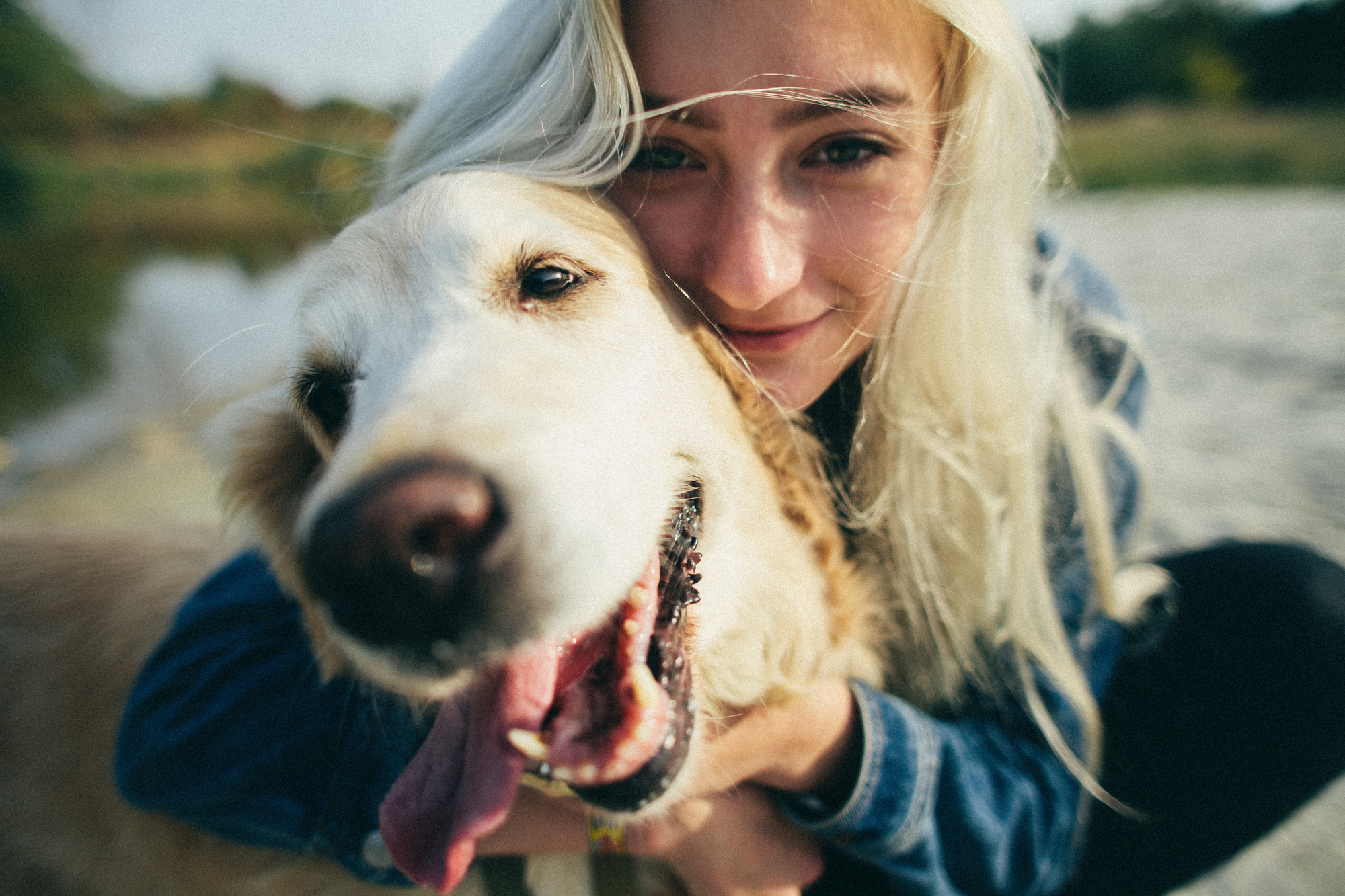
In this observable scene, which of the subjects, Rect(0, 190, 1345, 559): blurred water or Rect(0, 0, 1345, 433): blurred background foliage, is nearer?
Rect(0, 190, 1345, 559): blurred water

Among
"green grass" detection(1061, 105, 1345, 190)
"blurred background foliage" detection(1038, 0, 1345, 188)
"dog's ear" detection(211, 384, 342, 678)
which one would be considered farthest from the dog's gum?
"blurred background foliage" detection(1038, 0, 1345, 188)

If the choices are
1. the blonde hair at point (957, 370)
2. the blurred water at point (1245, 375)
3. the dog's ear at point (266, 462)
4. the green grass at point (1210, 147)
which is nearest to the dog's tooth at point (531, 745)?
the dog's ear at point (266, 462)

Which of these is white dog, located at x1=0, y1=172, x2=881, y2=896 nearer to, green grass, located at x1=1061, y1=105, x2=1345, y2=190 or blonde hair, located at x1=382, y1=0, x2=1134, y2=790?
blonde hair, located at x1=382, y1=0, x2=1134, y2=790

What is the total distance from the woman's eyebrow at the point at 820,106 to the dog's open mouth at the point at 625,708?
890 millimetres

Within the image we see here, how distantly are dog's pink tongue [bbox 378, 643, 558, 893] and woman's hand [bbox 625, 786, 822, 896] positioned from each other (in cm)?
43

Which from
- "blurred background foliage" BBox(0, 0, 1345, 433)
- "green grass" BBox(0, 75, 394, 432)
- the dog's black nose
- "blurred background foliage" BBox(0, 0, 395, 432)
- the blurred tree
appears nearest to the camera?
the dog's black nose

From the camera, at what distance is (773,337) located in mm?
1646

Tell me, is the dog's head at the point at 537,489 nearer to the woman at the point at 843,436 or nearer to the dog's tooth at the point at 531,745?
the dog's tooth at the point at 531,745

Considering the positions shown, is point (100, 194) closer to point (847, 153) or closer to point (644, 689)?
point (847, 153)

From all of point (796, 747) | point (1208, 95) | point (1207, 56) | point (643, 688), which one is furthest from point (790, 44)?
point (1207, 56)

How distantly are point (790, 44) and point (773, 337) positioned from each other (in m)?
0.58

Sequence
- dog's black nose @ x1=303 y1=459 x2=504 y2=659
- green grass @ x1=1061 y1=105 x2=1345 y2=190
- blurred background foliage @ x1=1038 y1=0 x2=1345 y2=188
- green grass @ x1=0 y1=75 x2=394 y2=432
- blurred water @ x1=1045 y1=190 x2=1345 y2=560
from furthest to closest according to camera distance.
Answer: blurred background foliage @ x1=1038 y1=0 x2=1345 y2=188 → green grass @ x1=1061 y1=105 x2=1345 y2=190 → green grass @ x1=0 y1=75 x2=394 y2=432 → blurred water @ x1=1045 y1=190 x2=1345 y2=560 → dog's black nose @ x1=303 y1=459 x2=504 y2=659

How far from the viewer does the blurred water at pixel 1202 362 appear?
Answer: 3582 millimetres

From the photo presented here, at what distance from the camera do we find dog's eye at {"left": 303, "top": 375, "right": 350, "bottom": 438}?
1576 millimetres
